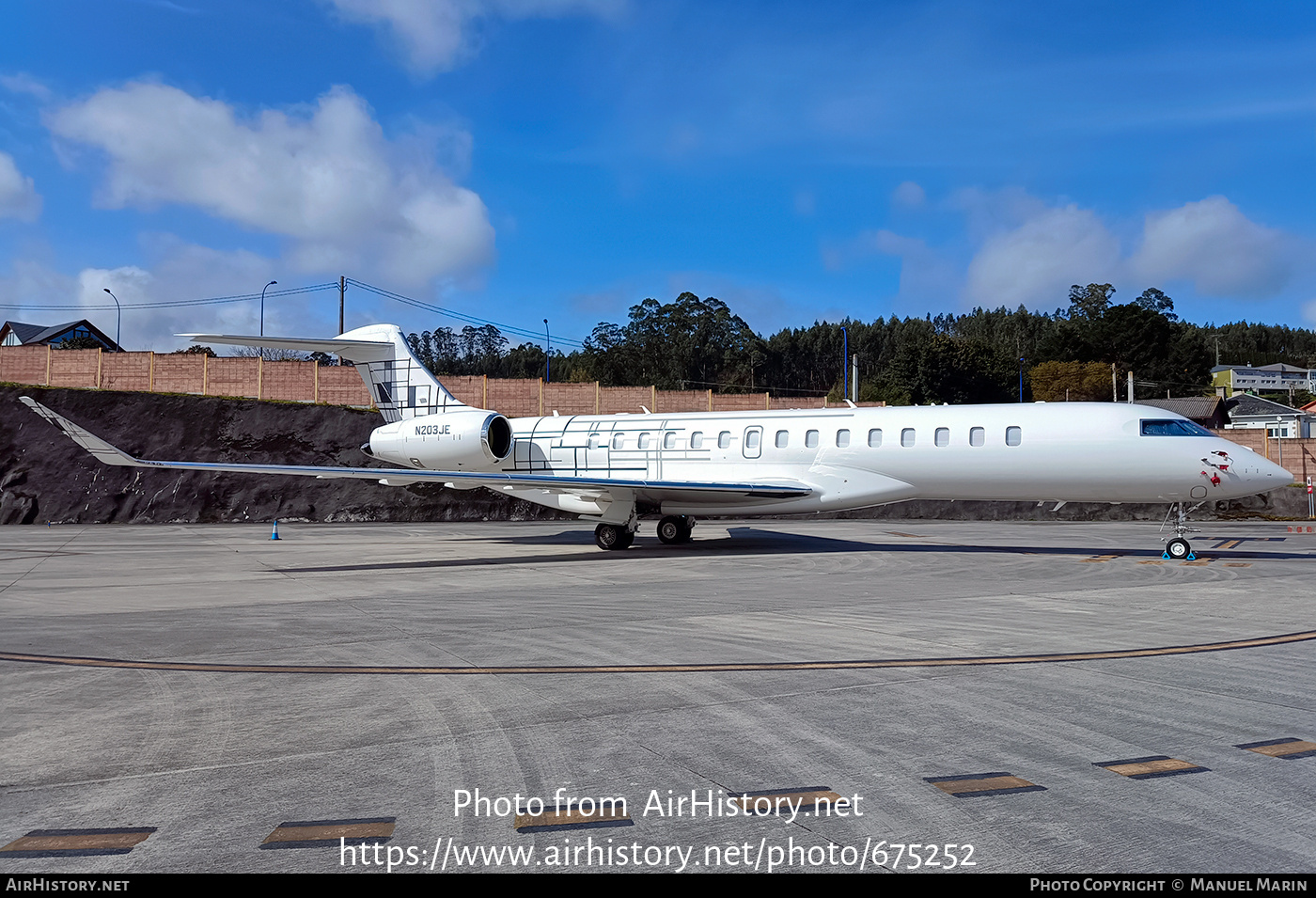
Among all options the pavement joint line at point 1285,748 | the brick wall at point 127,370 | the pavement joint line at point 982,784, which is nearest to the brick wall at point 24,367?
the brick wall at point 127,370

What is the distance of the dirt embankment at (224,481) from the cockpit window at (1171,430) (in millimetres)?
16966

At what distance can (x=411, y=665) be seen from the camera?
781cm

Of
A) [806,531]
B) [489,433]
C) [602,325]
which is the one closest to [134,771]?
[489,433]

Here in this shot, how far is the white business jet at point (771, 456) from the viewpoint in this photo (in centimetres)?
1700

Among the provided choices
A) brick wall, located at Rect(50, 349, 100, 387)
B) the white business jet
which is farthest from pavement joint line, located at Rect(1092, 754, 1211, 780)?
brick wall, located at Rect(50, 349, 100, 387)

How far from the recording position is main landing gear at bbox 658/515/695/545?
22.6m

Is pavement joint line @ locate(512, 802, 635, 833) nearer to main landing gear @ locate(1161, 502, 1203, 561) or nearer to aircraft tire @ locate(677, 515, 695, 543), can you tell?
main landing gear @ locate(1161, 502, 1203, 561)

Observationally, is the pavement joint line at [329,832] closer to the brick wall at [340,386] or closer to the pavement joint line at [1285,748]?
the pavement joint line at [1285,748]

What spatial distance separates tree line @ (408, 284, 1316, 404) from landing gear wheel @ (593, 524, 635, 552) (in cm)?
3844

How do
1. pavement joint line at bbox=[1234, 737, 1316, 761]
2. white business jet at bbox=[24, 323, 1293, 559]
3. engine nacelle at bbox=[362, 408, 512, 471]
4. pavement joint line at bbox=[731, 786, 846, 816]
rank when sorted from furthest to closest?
engine nacelle at bbox=[362, 408, 512, 471] → white business jet at bbox=[24, 323, 1293, 559] → pavement joint line at bbox=[1234, 737, 1316, 761] → pavement joint line at bbox=[731, 786, 846, 816]

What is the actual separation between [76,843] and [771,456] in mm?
17527

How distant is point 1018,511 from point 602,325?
7526 centimetres
